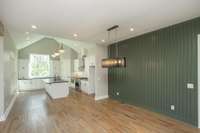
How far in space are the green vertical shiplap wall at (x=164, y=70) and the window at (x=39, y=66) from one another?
7122 mm

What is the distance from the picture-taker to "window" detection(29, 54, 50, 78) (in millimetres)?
9386

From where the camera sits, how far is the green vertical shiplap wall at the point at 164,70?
3.27 meters

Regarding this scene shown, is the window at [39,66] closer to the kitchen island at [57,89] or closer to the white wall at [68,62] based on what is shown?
the white wall at [68,62]


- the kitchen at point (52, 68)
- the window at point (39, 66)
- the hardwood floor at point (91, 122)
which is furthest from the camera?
the window at point (39, 66)

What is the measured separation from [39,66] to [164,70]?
9.14 meters

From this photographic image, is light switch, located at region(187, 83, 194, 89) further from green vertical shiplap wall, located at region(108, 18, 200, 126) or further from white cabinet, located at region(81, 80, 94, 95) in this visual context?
white cabinet, located at region(81, 80, 94, 95)

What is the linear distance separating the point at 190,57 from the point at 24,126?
4989mm

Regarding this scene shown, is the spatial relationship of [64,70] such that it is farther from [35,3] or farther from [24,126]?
[35,3]

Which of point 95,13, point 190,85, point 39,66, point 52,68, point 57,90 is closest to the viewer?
point 95,13

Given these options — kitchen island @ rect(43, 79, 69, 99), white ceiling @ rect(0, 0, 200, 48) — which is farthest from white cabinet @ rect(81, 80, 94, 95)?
white ceiling @ rect(0, 0, 200, 48)

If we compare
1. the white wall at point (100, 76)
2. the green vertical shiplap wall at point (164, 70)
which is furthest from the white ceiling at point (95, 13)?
the white wall at point (100, 76)

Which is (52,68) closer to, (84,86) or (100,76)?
(84,86)

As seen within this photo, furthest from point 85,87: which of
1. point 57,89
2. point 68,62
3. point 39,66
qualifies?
point 39,66

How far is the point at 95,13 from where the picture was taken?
9.07 ft
